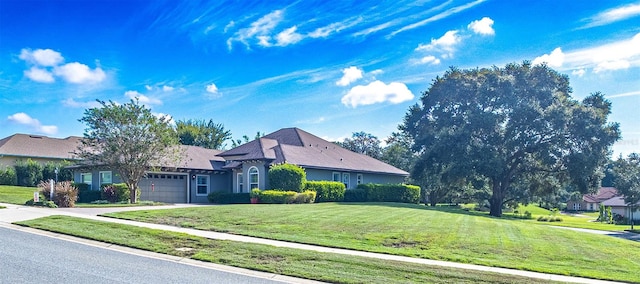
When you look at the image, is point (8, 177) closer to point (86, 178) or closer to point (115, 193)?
point (86, 178)

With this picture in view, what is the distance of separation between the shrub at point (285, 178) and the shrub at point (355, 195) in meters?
6.14

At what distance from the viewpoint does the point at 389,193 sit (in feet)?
126

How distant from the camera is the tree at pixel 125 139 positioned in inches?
1049

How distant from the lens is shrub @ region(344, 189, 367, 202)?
35.7 m

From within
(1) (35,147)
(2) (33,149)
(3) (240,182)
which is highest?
(1) (35,147)

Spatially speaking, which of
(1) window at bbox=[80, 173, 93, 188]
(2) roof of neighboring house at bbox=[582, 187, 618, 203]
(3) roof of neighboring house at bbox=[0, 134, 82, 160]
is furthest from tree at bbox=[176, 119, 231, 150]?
(2) roof of neighboring house at bbox=[582, 187, 618, 203]

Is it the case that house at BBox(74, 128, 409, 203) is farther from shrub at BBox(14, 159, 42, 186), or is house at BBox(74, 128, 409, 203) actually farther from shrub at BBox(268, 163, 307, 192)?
shrub at BBox(14, 159, 42, 186)

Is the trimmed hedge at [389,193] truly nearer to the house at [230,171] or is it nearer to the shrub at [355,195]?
the shrub at [355,195]

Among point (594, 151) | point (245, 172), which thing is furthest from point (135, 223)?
point (594, 151)

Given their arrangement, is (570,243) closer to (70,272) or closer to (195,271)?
(195,271)

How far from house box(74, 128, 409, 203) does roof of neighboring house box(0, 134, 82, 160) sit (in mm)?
11576

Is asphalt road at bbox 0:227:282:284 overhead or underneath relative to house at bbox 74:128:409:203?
underneath

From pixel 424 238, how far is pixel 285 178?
16203 millimetres

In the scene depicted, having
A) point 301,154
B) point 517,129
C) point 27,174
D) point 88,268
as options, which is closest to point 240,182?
point 301,154
